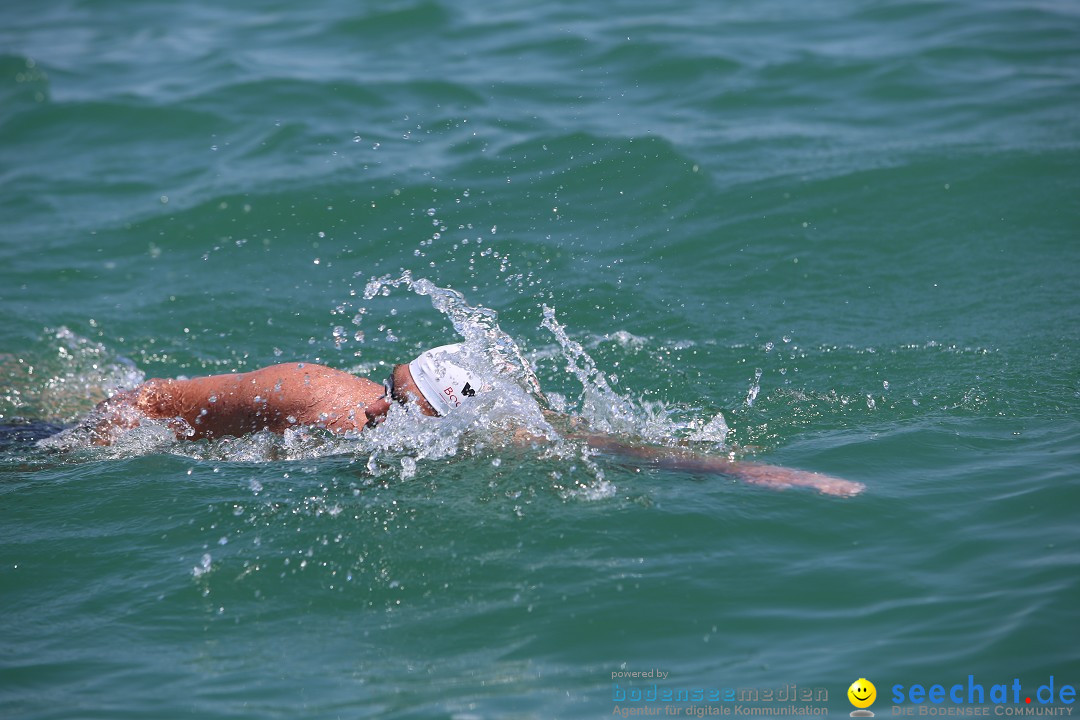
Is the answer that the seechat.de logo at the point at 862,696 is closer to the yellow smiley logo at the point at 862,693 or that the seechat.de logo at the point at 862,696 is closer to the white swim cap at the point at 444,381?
the yellow smiley logo at the point at 862,693

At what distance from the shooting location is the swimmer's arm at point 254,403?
Answer: 625 centimetres

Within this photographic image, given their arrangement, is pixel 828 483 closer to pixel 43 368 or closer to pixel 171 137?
pixel 43 368

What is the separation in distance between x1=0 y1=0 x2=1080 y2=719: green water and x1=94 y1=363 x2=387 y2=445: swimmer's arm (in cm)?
13

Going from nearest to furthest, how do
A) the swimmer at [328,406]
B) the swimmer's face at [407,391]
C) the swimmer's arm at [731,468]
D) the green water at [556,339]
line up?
the green water at [556,339]
the swimmer's arm at [731,468]
the swimmer at [328,406]
the swimmer's face at [407,391]

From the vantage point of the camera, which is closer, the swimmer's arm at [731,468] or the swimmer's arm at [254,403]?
the swimmer's arm at [731,468]

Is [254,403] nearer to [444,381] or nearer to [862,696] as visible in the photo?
[444,381]

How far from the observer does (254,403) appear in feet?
20.7

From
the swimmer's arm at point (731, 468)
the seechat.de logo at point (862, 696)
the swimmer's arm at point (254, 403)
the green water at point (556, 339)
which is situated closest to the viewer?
the seechat.de logo at point (862, 696)

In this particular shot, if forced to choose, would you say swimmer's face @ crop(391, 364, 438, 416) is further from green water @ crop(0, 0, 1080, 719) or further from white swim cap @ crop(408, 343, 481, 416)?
green water @ crop(0, 0, 1080, 719)

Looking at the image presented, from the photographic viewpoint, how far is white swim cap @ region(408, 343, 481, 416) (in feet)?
19.6

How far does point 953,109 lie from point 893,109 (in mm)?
551

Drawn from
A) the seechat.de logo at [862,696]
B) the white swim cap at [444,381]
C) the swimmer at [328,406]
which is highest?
the white swim cap at [444,381]

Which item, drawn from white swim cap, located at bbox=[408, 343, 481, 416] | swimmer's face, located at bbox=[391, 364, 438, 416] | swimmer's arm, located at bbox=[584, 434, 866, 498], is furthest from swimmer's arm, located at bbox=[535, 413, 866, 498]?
swimmer's face, located at bbox=[391, 364, 438, 416]

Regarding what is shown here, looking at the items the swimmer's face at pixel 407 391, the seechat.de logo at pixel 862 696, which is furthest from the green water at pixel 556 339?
the swimmer's face at pixel 407 391
